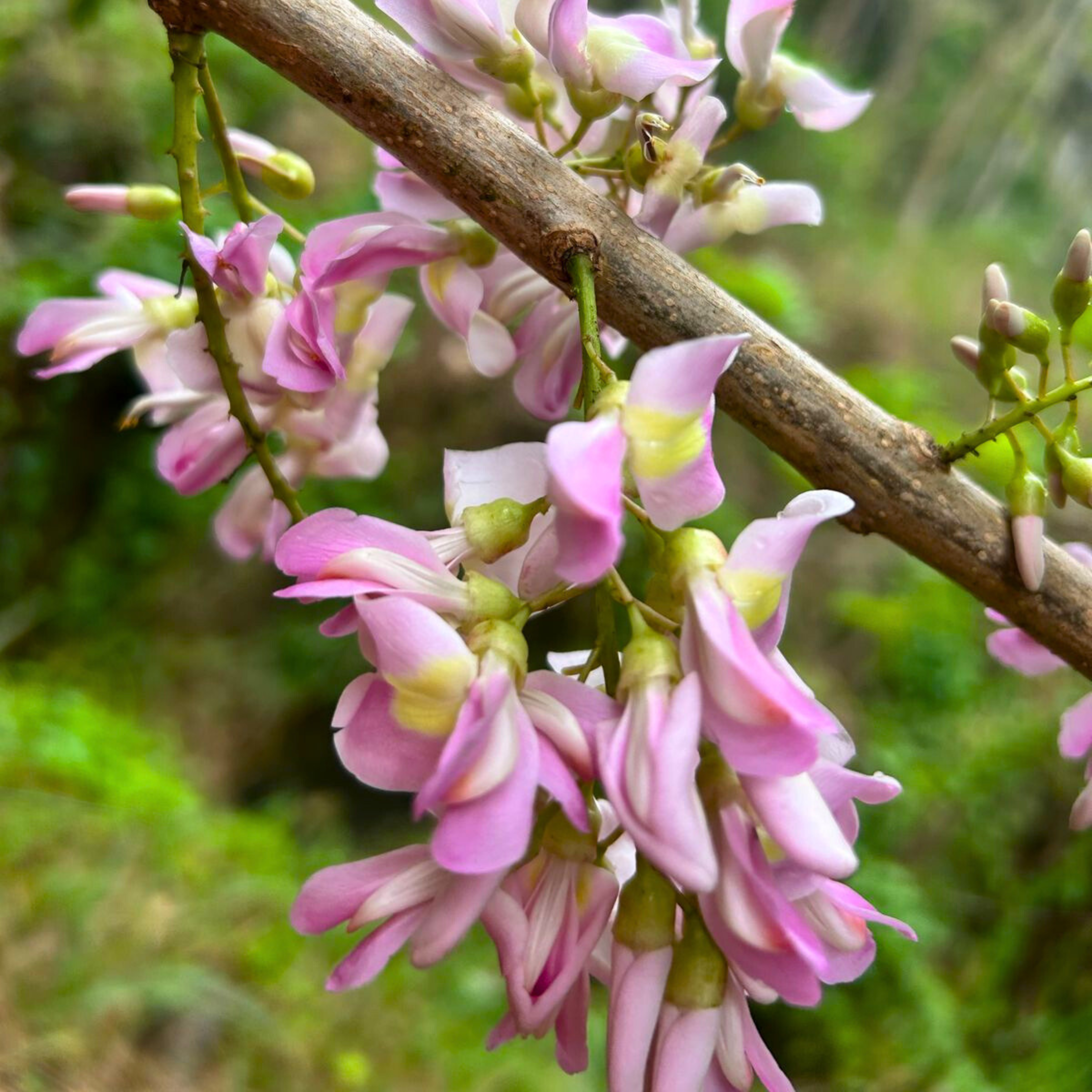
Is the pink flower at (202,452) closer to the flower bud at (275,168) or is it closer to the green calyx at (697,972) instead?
the flower bud at (275,168)

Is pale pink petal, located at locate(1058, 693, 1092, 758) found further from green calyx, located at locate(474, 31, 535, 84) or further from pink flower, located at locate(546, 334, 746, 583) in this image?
green calyx, located at locate(474, 31, 535, 84)

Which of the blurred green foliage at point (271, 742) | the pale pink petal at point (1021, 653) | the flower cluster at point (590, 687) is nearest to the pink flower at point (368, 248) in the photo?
the flower cluster at point (590, 687)

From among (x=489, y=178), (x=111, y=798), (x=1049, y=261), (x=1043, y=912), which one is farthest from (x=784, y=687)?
(x=1049, y=261)

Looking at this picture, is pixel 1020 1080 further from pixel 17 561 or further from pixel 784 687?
pixel 17 561

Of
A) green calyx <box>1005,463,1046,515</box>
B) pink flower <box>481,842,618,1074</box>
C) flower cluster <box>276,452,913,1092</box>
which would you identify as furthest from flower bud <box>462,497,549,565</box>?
green calyx <box>1005,463,1046,515</box>

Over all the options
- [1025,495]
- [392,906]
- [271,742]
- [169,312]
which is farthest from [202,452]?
[271,742]

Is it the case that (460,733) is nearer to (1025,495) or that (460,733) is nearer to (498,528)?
Result: (498,528)

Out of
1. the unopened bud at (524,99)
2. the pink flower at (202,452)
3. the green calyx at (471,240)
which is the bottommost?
the pink flower at (202,452)
